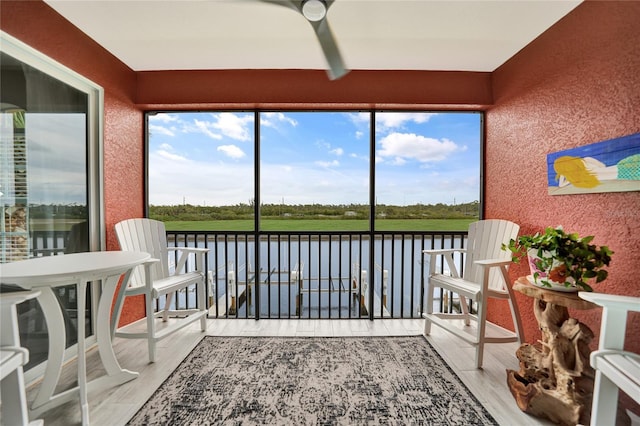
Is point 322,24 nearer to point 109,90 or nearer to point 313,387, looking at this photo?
point 109,90

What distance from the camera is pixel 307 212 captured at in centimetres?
351

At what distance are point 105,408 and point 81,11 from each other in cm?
268

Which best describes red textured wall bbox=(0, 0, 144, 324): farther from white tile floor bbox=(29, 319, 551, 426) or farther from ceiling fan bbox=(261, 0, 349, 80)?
ceiling fan bbox=(261, 0, 349, 80)

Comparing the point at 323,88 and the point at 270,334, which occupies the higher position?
the point at 323,88

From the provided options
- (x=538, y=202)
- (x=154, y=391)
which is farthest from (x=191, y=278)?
(x=538, y=202)

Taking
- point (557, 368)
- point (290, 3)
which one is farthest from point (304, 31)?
point (557, 368)

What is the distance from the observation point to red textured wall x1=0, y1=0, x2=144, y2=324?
173 cm

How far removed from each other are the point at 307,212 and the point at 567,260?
258cm

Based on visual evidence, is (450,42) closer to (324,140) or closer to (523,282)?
(523,282)

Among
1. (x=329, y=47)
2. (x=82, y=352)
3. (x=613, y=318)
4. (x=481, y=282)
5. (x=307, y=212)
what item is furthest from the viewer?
(x=307, y=212)

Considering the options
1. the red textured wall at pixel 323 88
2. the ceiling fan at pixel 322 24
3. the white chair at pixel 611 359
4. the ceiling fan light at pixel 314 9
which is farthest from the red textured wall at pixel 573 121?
the ceiling fan light at pixel 314 9

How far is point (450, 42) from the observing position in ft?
7.23

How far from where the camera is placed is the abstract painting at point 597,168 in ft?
4.93

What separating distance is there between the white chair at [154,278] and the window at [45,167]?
32cm
